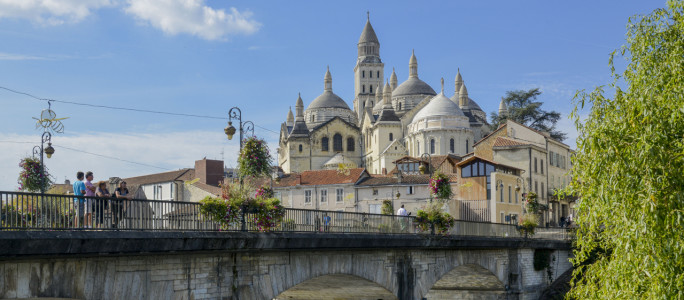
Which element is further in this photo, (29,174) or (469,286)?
(469,286)

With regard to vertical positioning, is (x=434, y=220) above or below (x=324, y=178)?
below

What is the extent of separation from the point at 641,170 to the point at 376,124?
307 feet

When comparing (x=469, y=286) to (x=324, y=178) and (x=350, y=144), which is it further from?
(x=350, y=144)

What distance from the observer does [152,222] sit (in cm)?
1473

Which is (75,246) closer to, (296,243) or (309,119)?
(296,243)

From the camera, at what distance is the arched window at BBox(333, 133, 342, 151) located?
113312mm

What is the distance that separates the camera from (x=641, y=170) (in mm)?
13711

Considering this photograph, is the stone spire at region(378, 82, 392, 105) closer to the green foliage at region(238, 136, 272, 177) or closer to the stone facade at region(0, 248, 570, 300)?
the stone facade at region(0, 248, 570, 300)

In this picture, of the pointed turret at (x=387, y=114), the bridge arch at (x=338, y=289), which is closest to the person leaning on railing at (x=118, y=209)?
the bridge arch at (x=338, y=289)

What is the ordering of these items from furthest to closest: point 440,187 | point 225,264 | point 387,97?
point 387,97, point 440,187, point 225,264

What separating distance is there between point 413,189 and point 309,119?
243 ft

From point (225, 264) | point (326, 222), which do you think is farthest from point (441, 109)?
point (225, 264)

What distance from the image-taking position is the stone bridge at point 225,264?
38.2ft

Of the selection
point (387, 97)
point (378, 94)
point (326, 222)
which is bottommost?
point (326, 222)
